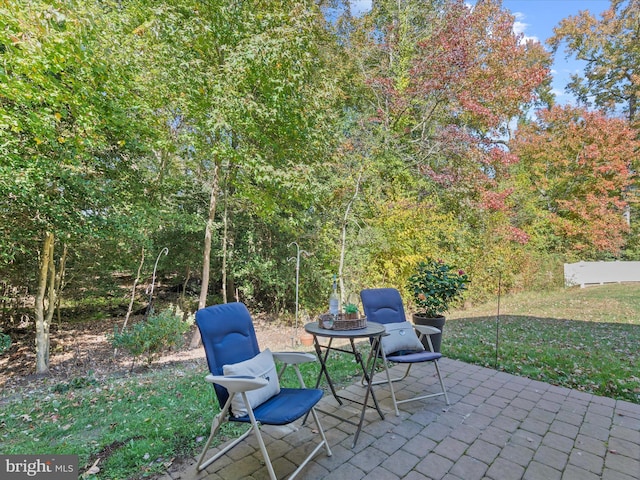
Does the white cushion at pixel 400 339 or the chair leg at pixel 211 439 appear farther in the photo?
the white cushion at pixel 400 339

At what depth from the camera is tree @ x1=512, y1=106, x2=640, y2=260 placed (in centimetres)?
1112

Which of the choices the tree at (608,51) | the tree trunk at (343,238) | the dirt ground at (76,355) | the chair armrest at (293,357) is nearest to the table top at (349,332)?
the chair armrest at (293,357)

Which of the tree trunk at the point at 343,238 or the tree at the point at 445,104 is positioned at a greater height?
the tree at the point at 445,104

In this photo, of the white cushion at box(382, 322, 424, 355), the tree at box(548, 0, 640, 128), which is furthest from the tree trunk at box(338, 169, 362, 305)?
the tree at box(548, 0, 640, 128)

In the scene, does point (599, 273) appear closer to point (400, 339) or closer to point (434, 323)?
point (434, 323)

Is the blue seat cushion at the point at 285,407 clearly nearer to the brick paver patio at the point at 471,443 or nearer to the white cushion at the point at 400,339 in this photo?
the brick paver patio at the point at 471,443

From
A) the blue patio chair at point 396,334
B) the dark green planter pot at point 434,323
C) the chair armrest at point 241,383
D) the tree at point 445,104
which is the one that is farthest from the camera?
the tree at point 445,104

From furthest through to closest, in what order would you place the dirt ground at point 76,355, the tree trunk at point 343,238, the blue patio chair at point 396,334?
1. the tree trunk at point 343,238
2. the dirt ground at point 76,355
3. the blue patio chair at point 396,334

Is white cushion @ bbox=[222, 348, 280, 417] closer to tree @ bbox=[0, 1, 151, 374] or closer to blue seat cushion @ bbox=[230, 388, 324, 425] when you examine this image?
blue seat cushion @ bbox=[230, 388, 324, 425]

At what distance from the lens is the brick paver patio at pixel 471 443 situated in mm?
1966

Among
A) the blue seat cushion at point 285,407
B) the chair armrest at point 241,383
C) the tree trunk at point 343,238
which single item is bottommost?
the blue seat cushion at point 285,407

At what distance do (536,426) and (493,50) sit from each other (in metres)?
10.1

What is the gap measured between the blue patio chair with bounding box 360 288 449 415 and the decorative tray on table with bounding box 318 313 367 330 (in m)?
0.28

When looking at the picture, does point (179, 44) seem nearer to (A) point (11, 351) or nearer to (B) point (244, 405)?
(B) point (244, 405)
